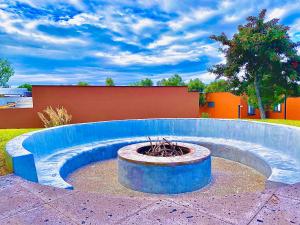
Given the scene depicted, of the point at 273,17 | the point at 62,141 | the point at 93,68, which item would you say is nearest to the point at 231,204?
the point at 62,141

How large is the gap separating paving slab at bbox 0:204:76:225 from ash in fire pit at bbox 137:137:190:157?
Answer: 11.2 ft

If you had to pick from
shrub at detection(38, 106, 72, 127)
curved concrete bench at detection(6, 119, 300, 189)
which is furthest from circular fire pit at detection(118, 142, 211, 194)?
shrub at detection(38, 106, 72, 127)

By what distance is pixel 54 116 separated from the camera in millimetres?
8688

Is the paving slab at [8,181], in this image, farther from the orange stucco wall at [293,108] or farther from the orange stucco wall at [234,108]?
the orange stucco wall at [293,108]

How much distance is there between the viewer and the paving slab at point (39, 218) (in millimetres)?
1633

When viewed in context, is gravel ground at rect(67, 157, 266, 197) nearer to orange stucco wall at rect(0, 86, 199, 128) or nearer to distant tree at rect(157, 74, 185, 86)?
orange stucco wall at rect(0, 86, 199, 128)

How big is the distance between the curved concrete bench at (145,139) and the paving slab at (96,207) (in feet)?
4.53

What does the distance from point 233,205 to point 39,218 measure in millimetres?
1497

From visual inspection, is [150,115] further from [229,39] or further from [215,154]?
[229,39]

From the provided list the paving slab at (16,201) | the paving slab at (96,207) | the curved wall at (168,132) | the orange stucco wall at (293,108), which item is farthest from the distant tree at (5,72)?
the paving slab at (96,207)

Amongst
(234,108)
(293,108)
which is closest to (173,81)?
(234,108)

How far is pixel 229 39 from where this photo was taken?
1249cm

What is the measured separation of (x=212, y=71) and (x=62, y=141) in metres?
10.00

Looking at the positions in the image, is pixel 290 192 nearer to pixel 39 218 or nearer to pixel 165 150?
pixel 39 218
